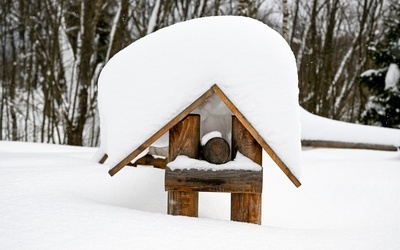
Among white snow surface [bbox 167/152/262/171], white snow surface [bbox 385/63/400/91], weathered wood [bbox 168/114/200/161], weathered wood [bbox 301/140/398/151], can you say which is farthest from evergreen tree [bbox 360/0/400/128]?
weathered wood [bbox 168/114/200/161]

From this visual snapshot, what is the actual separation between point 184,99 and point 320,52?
1319 cm

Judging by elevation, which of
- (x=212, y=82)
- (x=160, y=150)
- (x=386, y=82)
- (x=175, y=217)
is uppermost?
(x=386, y=82)

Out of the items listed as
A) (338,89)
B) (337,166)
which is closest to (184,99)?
(337,166)

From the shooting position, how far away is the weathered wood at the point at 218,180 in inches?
86.9

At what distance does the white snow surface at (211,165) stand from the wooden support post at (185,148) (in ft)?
0.19

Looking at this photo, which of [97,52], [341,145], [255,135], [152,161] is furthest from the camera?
[97,52]

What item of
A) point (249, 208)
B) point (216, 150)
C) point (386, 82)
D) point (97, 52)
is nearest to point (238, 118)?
point (216, 150)

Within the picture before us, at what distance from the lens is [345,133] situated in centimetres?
658

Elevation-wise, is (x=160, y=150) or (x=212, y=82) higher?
(x=212, y=82)

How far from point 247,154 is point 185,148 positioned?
0.37 m

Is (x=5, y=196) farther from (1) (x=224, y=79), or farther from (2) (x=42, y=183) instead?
(1) (x=224, y=79)

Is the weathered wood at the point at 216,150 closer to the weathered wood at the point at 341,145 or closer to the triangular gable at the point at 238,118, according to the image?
the triangular gable at the point at 238,118

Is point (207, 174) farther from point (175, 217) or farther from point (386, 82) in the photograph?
point (386, 82)

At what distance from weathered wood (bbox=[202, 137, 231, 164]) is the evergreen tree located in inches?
333
